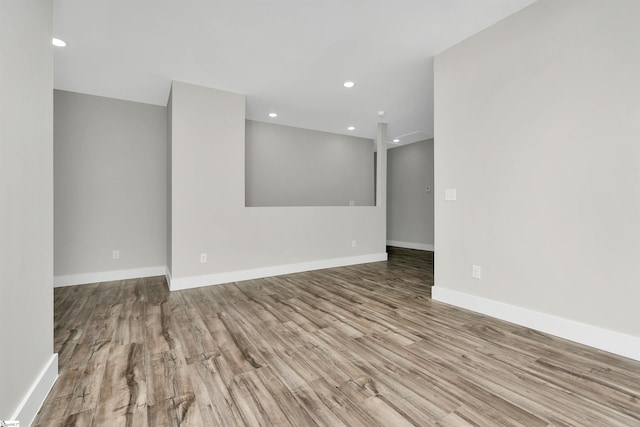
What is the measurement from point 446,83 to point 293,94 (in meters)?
2.05

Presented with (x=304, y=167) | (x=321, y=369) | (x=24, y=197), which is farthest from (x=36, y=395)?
(x=304, y=167)

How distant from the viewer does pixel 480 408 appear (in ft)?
4.60

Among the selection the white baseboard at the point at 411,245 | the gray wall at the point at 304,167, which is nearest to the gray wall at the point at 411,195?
the white baseboard at the point at 411,245

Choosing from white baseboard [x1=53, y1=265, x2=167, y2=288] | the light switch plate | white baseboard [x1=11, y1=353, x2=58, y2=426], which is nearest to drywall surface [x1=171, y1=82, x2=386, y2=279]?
white baseboard [x1=53, y1=265, x2=167, y2=288]

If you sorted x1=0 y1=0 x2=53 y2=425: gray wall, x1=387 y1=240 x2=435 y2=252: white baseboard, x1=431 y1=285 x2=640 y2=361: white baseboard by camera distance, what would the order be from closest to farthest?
x1=0 y1=0 x2=53 y2=425: gray wall
x1=431 y1=285 x2=640 y2=361: white baseboard
x1=387 y1=240 x2=435 y2=252: white baseboard

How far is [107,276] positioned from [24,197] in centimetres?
322

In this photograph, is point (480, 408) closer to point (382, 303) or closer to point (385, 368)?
point (385, 368)

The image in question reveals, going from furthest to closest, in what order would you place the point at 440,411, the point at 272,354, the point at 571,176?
1. the point at 571,176
2. the point at 272,354
3. the point at 440,411

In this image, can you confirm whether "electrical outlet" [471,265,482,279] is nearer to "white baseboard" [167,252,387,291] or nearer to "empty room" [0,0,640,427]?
"empty room" [0,0,640,427]

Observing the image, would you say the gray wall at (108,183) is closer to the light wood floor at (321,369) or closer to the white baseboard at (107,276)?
the white baseboard at (107,276)

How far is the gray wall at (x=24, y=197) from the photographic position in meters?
1.13

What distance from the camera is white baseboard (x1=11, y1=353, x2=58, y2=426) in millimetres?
1225

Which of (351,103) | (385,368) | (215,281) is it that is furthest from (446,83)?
(215,281)

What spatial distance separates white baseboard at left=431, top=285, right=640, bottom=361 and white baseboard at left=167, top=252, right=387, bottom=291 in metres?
2.17
